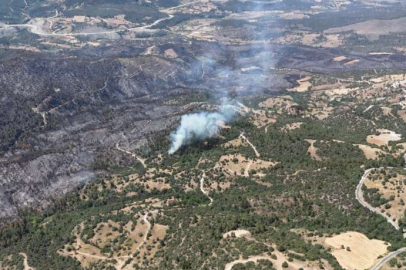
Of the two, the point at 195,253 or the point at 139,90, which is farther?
the point at 139,90

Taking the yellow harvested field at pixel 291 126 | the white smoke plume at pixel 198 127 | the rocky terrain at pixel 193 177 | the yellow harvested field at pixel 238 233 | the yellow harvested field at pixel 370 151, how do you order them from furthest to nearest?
the yellow harvested field at pixel 291 126 → the white smoke plume at pixel 198 127 → the yellow harvested field at pixel 370 151 → the yellow harvested field at pixel 238 233 → the rocky terrain at pixel 193 177

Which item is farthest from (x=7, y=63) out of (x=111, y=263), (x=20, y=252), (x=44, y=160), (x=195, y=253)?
(x=195, y=253)

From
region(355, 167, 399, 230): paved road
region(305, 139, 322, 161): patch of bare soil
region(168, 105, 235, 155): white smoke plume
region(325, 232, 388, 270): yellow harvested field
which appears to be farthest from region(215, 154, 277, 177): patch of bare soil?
region(325, 232, 388, 270): yellow harvested field

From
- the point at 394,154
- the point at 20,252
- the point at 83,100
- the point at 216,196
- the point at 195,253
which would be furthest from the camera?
the point at 83,100

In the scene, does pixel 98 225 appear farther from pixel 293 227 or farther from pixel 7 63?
pixel 7 63

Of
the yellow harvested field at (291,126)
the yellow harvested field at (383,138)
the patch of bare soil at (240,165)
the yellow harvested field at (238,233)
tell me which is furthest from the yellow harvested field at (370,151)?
the yellow harvested field at (238,233)

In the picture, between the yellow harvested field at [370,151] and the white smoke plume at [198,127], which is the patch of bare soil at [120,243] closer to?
the white smoke plume at [198,127]
